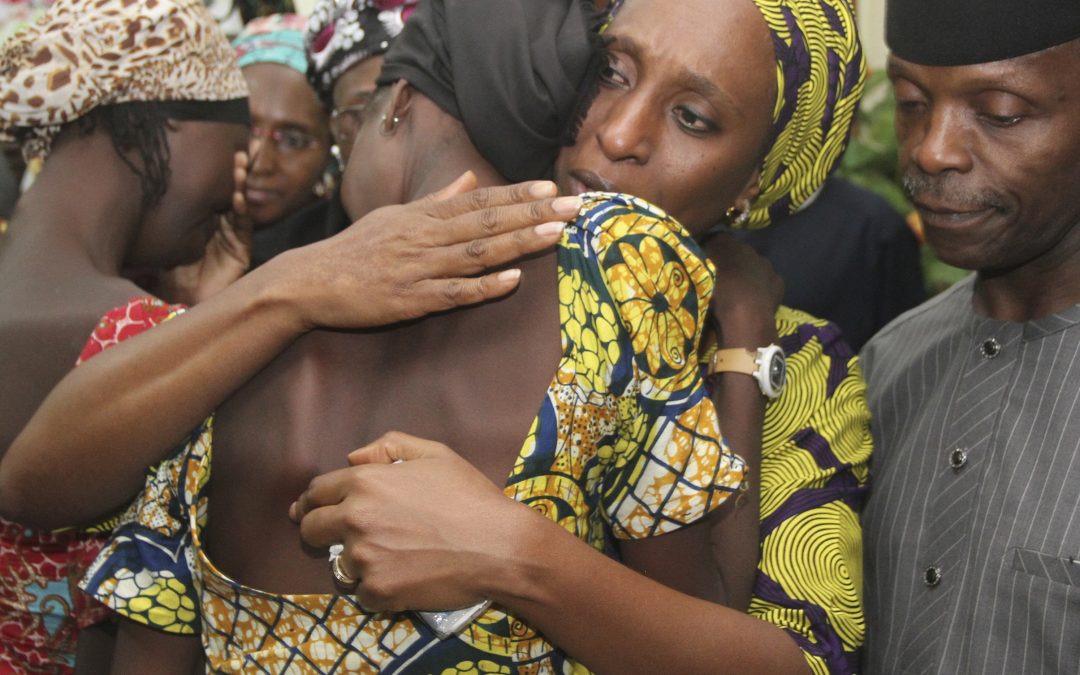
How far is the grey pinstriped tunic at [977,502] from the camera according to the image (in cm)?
195

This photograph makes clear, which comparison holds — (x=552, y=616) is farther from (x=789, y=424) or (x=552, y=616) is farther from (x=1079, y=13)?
(x=1079, y=13)

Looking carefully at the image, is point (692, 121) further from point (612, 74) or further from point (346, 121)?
point (346, 121)

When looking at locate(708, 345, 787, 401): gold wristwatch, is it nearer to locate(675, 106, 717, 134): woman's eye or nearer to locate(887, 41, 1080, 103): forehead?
locate(675, 106, 717, 134): woman's eye

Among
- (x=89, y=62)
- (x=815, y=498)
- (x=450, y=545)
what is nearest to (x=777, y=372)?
(x=815, y=498)

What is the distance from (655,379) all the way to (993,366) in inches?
39.0

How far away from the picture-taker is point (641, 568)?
173cm

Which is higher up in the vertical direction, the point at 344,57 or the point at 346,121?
the point at 344,57

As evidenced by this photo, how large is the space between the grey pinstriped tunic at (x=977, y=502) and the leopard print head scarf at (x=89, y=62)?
1873 mm

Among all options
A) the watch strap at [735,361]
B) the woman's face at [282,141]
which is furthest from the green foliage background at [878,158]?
the watch strap at [735,361]

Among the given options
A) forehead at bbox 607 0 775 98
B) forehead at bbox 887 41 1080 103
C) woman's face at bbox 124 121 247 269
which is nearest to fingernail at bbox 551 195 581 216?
forehead at bbox 607 0 775 98

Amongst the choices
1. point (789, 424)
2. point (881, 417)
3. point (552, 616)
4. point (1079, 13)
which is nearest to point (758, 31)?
point (1079, 13)

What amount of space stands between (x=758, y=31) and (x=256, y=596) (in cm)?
139

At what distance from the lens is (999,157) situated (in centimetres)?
204

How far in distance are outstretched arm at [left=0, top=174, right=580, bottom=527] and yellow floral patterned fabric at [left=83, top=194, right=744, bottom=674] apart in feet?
0.23
